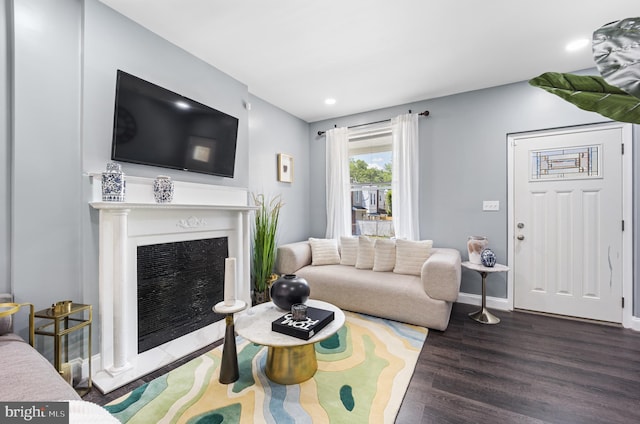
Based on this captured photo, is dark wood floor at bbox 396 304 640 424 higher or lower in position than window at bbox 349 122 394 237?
lower

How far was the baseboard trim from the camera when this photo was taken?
312cm

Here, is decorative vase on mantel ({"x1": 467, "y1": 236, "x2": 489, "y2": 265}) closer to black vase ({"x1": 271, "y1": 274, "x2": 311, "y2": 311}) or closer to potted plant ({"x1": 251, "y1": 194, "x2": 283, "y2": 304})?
black vase ({"x1": 271, "y1": 274, "x2": 311, "y2": 311})

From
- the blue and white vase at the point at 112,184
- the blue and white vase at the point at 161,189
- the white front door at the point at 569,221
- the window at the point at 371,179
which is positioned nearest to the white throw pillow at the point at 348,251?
the window at the point at 371,179

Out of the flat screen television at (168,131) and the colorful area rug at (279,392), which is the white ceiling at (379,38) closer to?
the flat screen television at (168,131)

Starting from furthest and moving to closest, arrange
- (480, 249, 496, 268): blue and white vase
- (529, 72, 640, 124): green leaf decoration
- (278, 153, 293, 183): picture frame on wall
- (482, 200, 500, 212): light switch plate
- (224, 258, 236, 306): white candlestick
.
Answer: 1. (278, 153, 293, 183): picture frame on wall
2. (482, 200, 500, 212): light switch plate
3. (480, 249, 496, 268): blue and white vase
4. (224, 258, 236, 306): white candlestick
5. (529, 72, 640, 124): green leaf decoration

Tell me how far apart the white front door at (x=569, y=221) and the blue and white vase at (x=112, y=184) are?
3766 mm

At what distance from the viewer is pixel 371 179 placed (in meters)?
4.00

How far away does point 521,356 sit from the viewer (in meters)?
2.13

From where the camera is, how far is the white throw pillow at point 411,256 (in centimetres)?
306

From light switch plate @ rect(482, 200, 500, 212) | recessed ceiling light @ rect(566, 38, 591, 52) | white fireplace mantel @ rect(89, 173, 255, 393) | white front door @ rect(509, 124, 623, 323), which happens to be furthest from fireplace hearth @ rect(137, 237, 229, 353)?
recessed ceiling light @ rect(566, 38, 591, 52)

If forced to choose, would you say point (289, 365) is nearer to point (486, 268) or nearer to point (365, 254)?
point (365, 254)

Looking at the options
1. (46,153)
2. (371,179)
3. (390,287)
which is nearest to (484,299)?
(390,287)

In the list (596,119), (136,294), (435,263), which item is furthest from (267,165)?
(596,119)

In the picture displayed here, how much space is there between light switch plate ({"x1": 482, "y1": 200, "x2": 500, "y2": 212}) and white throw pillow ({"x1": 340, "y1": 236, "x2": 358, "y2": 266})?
1.56 m
